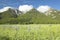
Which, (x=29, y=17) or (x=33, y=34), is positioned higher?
(x=33, y=34)

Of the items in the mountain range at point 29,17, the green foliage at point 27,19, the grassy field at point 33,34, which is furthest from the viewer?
the mountain range at point 29,17

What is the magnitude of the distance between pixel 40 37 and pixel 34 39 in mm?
432

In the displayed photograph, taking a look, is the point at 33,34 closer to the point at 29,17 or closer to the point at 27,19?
the point at 27,19

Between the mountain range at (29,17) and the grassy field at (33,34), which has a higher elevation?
the grassy field at (33,34)

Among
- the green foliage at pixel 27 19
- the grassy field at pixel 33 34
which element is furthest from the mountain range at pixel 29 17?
the grassy field at pixel 33 34

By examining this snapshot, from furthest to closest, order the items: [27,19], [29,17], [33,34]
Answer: [29,17], [27,19], [33,34]

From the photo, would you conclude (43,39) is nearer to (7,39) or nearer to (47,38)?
(47,38)

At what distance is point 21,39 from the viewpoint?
Result: 8320 mm

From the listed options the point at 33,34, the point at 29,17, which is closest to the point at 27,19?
the point at 29,17

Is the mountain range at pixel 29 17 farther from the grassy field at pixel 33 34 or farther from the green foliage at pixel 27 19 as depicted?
the grassy field at pixel 33 34

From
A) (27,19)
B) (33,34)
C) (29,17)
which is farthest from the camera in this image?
(29,17)

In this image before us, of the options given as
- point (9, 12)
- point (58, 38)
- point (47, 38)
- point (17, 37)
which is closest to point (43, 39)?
point (47, 38)

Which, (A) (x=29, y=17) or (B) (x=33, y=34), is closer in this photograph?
(B) (x=33, y=34)

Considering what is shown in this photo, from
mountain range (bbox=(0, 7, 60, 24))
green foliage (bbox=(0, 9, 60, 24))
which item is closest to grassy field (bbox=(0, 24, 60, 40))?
green foliage (bbox=(0, 9, 60, 24))
